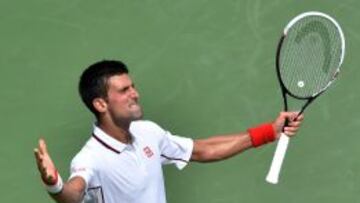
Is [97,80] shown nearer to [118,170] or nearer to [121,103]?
[121,103]

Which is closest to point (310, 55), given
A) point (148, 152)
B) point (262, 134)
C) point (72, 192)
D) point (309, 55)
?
point (309, 55)

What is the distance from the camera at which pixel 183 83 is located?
4.77 metres

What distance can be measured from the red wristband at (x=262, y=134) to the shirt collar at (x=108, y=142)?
576 mm

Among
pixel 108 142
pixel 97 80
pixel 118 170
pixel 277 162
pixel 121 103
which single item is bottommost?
pixel 277 162

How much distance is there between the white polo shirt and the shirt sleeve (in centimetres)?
16

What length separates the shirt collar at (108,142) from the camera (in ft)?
13.4

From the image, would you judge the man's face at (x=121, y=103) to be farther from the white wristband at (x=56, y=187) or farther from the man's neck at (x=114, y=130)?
the white wristband at (x=56, y=187)

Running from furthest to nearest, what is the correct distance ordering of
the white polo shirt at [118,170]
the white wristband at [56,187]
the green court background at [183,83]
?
1. the green court background at [183,83]
2. the white polo shirt at [118,170]
3. the white wristband at [56,187]

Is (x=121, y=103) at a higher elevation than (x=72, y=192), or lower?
higher

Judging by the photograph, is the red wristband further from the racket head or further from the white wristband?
the white wristband

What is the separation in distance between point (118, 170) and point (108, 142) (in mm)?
114

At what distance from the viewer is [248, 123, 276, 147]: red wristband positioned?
14.3ft

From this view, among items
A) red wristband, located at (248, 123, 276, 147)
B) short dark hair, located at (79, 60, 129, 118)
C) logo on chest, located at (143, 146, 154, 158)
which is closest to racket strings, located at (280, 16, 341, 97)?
red wristband, located at (248, 123, 276, 147)

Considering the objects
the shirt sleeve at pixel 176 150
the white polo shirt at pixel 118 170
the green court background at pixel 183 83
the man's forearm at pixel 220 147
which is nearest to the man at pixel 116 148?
the white polo shirt at pixel 118 170
